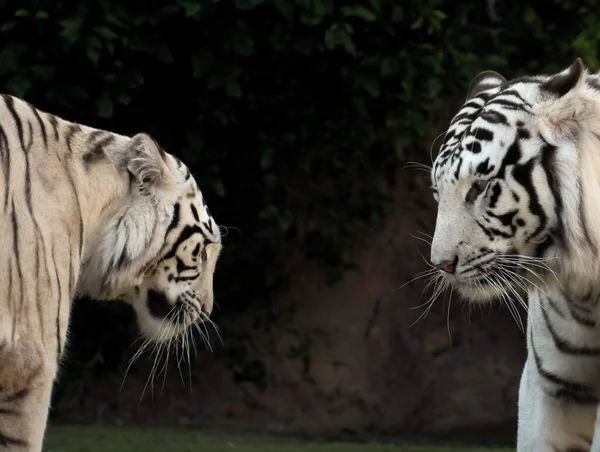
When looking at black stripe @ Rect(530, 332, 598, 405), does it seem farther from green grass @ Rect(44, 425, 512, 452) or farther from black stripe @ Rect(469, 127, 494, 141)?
green grass @ Rect(44, 425, 512, 452)

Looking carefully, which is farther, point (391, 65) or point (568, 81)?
point (391, 65)

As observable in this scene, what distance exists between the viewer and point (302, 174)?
582 centimetres

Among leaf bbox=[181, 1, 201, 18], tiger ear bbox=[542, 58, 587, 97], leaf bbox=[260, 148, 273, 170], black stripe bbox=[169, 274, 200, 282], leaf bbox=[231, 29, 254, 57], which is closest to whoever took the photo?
tiger ear bbox=[542, 58, 587, 97]

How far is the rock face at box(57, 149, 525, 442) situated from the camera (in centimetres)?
611

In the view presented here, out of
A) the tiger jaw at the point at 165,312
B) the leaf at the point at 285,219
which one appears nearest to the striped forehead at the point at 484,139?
the tiger jaw at the point at 165,312

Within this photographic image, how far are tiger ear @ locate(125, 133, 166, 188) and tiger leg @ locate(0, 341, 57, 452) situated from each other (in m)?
0.64

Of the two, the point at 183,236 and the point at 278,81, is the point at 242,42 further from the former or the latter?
the point at 183,236

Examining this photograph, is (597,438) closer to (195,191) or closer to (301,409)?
(195,191)

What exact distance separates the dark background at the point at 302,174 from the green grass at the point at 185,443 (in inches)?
10.3

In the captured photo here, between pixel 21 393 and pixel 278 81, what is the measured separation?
277cm

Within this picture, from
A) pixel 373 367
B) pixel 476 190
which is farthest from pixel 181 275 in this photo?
pixel 373 367

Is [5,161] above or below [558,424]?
above

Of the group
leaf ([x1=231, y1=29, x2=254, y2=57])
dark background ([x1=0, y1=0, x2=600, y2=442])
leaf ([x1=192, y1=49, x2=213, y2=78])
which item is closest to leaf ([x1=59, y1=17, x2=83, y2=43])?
dark background ([x1=0, y1=0, x2=600, y2=442])

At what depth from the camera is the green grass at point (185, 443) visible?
205 inches
